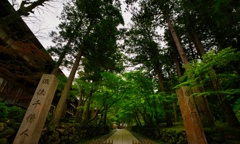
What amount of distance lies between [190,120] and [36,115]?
548 centimetres

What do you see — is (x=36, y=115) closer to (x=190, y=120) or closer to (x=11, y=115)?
(x=11, y=115)

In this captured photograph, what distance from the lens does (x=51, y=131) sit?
23.4 ft

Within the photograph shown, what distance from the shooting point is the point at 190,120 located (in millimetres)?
4832

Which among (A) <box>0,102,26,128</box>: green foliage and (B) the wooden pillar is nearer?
(B) the wooden pillar

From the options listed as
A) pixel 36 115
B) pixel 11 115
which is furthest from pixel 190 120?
pixel 11 115

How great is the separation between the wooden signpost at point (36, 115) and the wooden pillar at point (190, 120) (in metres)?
5.17

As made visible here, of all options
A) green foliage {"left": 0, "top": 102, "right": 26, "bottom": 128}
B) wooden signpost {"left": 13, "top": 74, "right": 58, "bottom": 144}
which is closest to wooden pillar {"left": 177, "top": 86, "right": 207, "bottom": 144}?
wooden signpost {"left": 13, "top": 74, "right": 58, "bottom": 144}

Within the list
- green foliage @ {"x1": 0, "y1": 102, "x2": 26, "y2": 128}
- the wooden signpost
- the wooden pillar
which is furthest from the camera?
green foliage @ {"x1": 0, "y1": 102, "x2": 26, "y2": 128}

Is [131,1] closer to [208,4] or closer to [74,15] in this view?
[74,15]

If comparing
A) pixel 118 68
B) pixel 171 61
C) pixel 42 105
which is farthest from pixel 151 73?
pixel 42 105

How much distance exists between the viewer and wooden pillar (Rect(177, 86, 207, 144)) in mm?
4528

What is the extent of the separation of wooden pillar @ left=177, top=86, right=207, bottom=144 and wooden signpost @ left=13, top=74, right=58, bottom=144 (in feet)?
17.0

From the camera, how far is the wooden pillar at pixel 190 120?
453cm

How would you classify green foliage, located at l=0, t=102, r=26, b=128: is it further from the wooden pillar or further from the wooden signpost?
the wooden pillar
